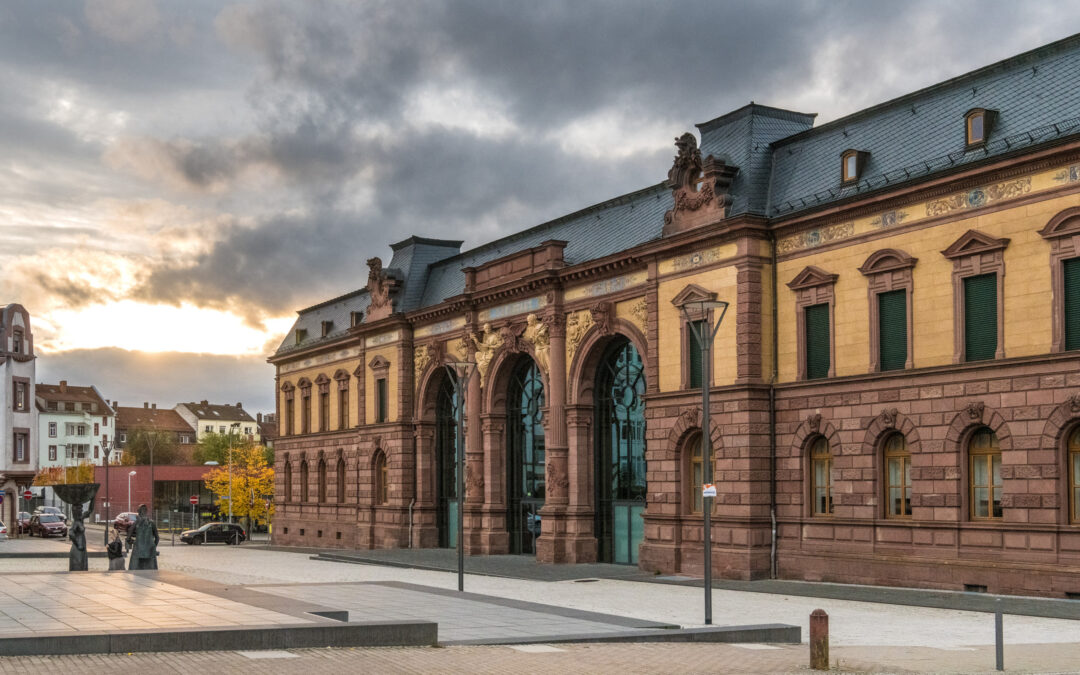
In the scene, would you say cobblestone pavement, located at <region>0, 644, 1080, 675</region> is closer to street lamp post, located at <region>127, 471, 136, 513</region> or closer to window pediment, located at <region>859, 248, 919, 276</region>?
window pediment, located at <region>859, 248, 919, 276</region>

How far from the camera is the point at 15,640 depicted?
16.7m

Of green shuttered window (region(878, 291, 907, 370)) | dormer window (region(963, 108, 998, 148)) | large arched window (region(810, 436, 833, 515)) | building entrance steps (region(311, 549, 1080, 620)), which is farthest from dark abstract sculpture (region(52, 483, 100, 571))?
dormer window (region(963, 108, 998, 148))

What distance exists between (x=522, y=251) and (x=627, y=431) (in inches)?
331

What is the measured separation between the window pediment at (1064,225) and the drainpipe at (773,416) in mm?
9411

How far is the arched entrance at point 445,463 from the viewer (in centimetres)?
5800

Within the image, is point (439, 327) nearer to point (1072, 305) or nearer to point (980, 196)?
point (980, 196)

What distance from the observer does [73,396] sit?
6737 inches

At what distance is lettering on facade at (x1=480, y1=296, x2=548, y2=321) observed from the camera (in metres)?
48.5

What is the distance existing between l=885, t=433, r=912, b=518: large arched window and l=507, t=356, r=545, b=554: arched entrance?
18263mm

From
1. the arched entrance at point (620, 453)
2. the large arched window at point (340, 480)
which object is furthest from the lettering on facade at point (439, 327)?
the large arched window at point (340, 480)

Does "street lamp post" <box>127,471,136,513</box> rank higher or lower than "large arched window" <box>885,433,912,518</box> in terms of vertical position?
lower

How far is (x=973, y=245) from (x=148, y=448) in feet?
479

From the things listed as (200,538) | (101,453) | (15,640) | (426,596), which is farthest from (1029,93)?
(101,453)

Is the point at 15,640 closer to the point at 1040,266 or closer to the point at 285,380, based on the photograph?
the point at 1040,266
